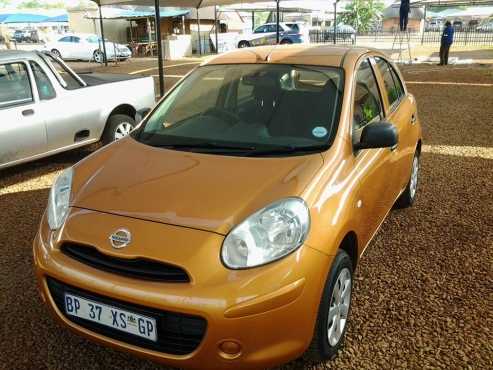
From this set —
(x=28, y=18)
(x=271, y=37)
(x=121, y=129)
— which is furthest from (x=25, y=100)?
(x=28, y=18)

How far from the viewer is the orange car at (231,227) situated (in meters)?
1.90

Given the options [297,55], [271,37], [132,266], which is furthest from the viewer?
[271,37]

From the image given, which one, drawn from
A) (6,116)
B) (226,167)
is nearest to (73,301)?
(226,167)

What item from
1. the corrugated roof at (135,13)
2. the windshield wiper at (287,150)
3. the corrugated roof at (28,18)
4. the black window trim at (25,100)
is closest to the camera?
the windshield wiper at (287,150)

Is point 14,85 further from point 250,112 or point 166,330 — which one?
point 166,330

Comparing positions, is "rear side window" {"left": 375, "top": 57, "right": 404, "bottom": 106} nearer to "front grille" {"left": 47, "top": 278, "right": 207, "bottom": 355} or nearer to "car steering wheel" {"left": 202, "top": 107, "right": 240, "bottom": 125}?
"car steering wheel" {"left": 202, "top": 107, "right": 240, "bottom": 125}

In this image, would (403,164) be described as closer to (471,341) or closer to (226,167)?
(471,341)

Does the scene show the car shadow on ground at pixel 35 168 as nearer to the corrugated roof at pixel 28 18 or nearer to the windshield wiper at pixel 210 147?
the windshield wiper at pixel 210 147

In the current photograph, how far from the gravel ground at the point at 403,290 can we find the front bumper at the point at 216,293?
49 centimetres

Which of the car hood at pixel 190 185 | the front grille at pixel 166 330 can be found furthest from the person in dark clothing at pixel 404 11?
the front grille at pixel 166 330

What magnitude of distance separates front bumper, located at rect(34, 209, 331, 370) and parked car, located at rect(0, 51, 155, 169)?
3354 mm

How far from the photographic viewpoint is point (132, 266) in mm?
1997

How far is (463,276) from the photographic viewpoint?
125 inches

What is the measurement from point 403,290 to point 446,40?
15721 mm
